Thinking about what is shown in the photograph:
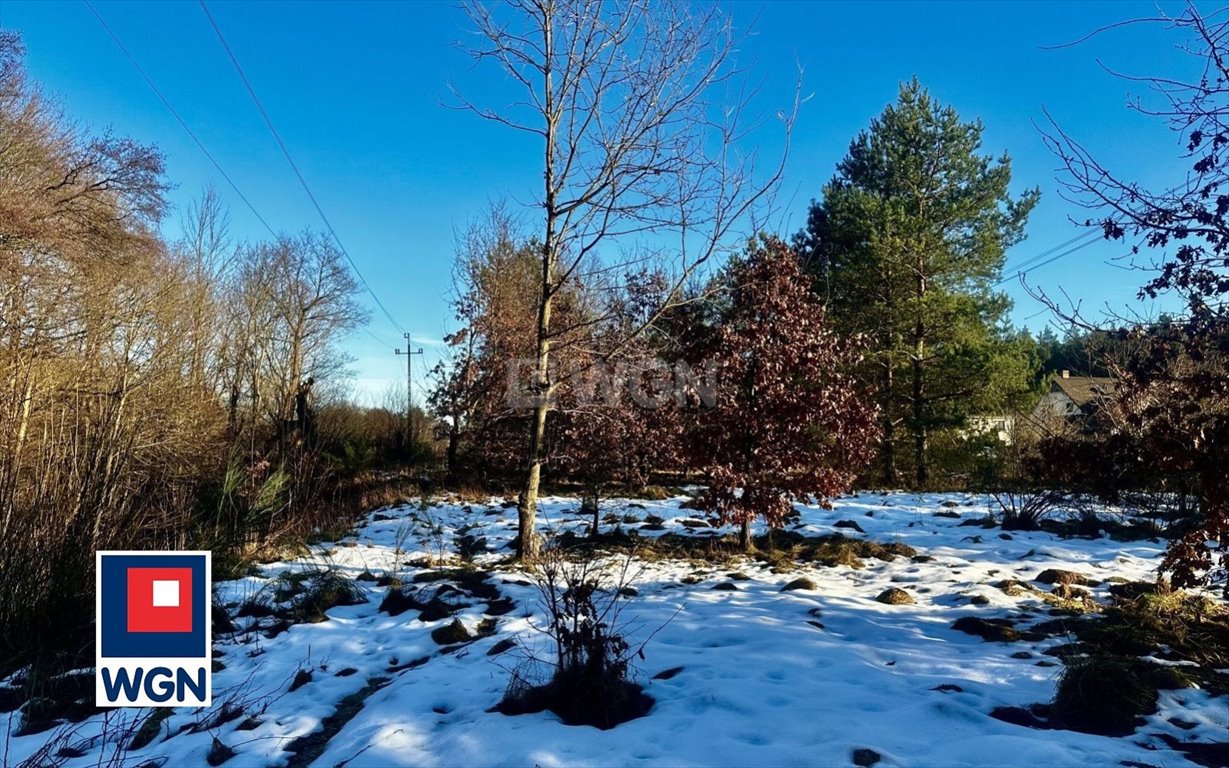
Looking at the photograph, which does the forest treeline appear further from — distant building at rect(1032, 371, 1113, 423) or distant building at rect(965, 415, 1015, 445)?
distant building at rect(965, 415, 1015, 445)

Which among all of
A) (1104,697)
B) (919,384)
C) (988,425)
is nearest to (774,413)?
(1104,697)

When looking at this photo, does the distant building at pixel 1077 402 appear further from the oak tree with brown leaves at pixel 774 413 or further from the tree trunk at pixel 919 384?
the oak tree with brown leaves at pixel 774 413

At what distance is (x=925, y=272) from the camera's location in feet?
56.3

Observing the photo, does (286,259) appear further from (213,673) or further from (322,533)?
(213,673)

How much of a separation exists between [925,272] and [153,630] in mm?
17682

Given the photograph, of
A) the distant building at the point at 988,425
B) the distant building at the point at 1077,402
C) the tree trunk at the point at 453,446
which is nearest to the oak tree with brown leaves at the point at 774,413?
the distant building at the point at 1077,402

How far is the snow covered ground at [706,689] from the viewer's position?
281 cm

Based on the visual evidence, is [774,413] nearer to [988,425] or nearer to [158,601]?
[158,601]

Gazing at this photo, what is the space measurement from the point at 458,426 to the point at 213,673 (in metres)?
12.4

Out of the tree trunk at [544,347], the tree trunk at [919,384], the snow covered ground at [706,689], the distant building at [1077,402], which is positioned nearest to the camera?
the snow covered ground at [706,689]

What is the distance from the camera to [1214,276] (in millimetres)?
3449

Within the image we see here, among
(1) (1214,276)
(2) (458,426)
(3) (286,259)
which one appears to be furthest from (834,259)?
(3) (286,259)

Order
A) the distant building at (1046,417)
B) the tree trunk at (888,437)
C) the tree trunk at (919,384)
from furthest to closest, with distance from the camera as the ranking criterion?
1. the tree trunk at (888,437)
2. the tree trunk at (919,384)
3. the distant building at (1046,417)

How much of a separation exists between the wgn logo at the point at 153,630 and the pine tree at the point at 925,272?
15733 mm
